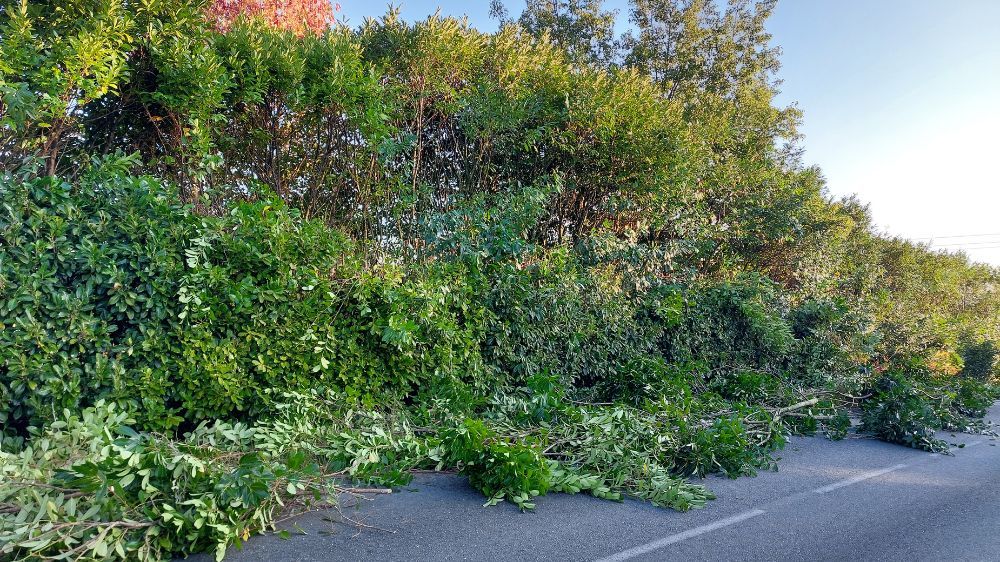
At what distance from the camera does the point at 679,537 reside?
15.5 feet

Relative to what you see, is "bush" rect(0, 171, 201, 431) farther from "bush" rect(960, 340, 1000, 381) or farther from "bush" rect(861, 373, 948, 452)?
"bush" rect(960, 340, 1000, 381)

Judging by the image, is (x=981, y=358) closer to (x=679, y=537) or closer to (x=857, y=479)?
(x=857, y=479)

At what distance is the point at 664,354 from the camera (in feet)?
36.8

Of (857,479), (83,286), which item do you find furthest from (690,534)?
(83,286)

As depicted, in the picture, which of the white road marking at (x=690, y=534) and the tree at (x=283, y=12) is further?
the tree at (x=283, y=12)

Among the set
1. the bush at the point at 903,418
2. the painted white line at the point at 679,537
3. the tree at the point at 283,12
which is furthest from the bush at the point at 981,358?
the tree at the point at 283,12

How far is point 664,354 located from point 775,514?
5944mm

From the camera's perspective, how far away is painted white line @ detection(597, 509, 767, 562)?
4.30 metres

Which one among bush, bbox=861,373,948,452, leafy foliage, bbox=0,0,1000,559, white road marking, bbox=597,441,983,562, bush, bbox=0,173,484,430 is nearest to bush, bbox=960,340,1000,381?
leafy foliage, bbox=0,0,1000,559

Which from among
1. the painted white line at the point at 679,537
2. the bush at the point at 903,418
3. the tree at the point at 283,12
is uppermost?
the tree at the point at 283,12

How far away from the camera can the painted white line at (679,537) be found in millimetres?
4301

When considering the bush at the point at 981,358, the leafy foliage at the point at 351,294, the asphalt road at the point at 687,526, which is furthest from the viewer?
the bush at the point at 981,358

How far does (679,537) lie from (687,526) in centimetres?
29

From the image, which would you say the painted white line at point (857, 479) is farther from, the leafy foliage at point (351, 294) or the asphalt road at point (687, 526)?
the leafy foliage at point (351, 294)
